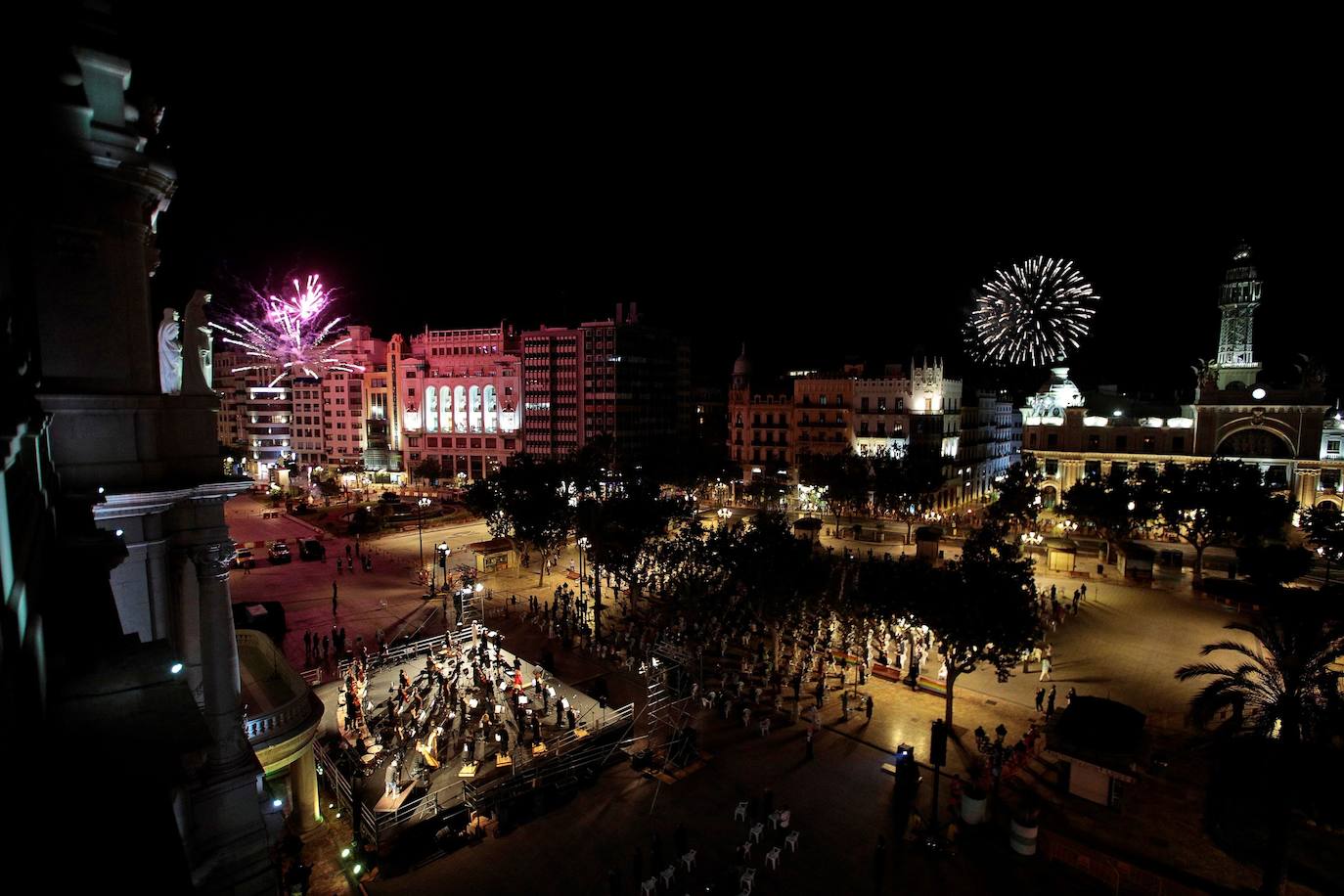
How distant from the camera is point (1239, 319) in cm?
7188

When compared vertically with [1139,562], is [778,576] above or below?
above

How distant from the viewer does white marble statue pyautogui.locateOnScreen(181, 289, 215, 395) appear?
1370 cm

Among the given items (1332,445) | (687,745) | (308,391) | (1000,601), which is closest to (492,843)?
(687,745)

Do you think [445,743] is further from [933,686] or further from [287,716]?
[933,686]

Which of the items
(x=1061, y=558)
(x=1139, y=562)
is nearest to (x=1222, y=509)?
(x=1139, y=562)

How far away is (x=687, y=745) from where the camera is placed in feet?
72.9

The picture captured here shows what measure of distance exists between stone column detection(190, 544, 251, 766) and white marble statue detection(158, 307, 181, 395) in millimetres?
3491

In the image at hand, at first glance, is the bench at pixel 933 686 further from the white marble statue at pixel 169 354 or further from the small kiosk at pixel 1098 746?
the white marble statue at pixel 169 354

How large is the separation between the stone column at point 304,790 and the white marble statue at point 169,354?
11.2m

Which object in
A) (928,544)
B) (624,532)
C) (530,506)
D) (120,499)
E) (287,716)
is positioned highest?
(120,499)

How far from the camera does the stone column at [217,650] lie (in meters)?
14.1

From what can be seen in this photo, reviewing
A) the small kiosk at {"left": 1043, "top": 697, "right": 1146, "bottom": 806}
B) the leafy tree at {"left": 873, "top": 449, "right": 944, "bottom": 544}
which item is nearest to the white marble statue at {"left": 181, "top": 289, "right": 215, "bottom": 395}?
the small kiosk at {"left": 1043, "top": 697, "right": 1146, "bottom": 806}

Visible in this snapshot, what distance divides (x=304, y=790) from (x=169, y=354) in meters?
13.2

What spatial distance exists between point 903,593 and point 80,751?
969 inches
